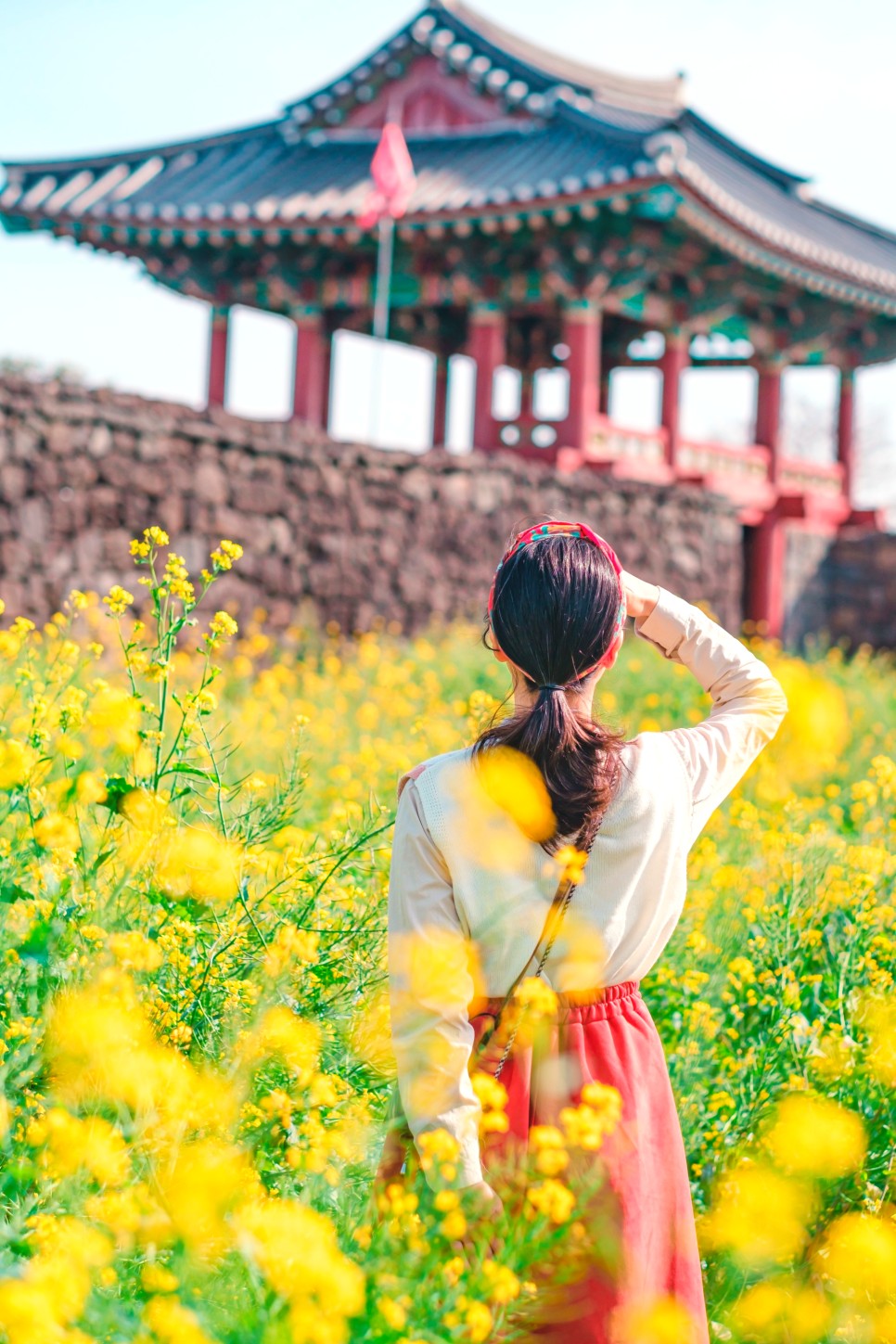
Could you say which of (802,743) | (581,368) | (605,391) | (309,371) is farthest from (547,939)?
(605,391)

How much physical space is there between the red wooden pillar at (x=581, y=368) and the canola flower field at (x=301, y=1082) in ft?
24.7

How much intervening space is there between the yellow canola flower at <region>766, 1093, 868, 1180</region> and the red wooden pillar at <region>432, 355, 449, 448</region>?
11.4 meters

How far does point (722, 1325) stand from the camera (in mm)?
1993

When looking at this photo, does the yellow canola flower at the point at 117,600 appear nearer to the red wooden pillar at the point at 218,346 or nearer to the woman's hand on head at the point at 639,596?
the woman's hand on head at the point at 639,596

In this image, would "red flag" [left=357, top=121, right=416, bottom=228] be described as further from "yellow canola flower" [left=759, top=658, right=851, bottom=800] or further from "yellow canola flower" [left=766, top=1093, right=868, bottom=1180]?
"yellow canola flower" [left=766, top=1093, right=868, bottom=1180]

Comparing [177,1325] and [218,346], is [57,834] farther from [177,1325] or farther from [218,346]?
[218,346]

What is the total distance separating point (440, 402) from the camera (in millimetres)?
12852

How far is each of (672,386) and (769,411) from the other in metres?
1.62

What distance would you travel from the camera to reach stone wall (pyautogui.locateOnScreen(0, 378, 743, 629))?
567 cm

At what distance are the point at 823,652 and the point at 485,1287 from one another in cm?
972

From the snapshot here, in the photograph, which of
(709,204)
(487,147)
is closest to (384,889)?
(709,204)

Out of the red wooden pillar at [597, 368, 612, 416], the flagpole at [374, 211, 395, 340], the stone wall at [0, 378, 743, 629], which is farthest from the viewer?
the red wooden pillar at [597, 368, 612, 416]

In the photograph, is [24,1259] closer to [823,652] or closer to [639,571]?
[639,571]

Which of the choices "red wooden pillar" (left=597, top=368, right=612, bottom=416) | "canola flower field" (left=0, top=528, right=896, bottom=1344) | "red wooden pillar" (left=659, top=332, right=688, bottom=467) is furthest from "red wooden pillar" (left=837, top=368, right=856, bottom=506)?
"canola flower field" (left=0, top=528, right=896, bottom=1344)
